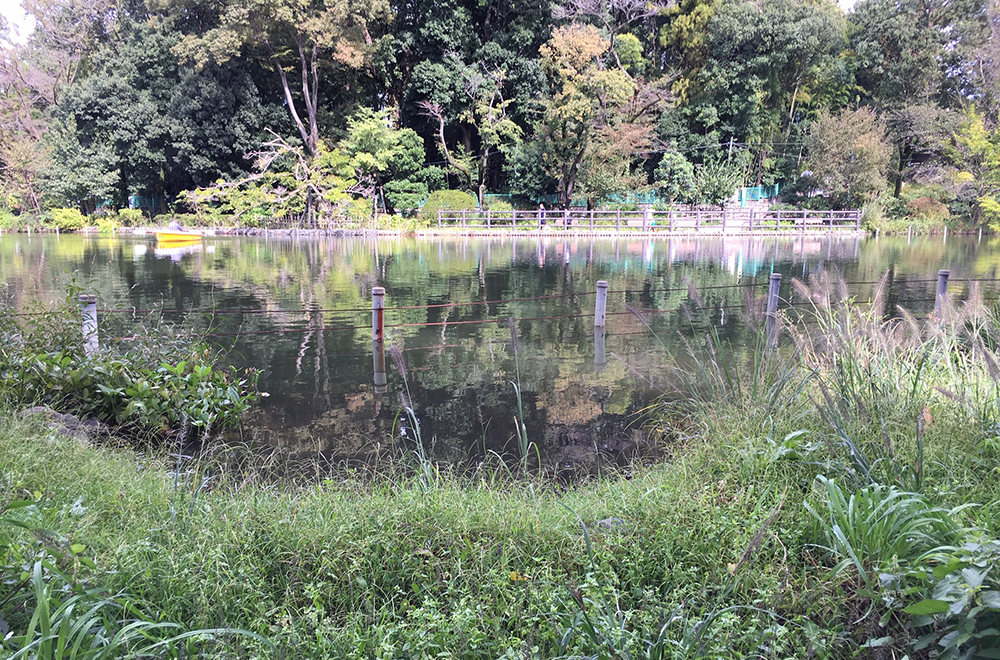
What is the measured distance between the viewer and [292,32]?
3011cm

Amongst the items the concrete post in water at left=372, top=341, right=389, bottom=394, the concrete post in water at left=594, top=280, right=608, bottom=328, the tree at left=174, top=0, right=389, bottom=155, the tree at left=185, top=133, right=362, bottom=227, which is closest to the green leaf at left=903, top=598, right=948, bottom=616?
the concrete post in water at left=372, top=341, right=389, bottom=394

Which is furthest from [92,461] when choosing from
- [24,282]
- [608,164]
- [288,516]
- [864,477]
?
[608,164]

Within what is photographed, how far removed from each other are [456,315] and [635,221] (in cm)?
2360

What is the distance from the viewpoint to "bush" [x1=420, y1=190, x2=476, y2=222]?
32.8m

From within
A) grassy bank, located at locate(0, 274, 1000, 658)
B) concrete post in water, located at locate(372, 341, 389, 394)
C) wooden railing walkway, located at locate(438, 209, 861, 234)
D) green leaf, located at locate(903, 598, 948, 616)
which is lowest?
concrete post in water, located at locate(372, 341, 389, 394)

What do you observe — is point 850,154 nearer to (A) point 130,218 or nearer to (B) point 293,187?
(B) point 293,187

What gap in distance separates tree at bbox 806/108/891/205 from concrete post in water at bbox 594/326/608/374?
2987cm

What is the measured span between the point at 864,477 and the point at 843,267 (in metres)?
16.5

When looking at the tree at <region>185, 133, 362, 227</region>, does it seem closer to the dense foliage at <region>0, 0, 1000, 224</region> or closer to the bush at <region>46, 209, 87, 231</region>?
the dense foliage at <region>0, 0, 1000, 224</region>

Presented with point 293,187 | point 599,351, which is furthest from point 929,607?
point 293,187

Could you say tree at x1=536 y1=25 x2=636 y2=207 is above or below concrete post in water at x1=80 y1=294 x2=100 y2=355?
above

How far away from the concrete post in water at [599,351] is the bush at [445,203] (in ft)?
81.0

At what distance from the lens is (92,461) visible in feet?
12.4

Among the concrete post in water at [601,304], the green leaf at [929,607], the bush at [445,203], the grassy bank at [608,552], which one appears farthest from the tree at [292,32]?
the green leaf at [929,607]
